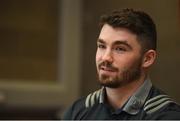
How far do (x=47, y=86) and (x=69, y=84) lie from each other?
12 cm

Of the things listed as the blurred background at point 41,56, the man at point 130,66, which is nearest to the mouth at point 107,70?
the man at point 130,66

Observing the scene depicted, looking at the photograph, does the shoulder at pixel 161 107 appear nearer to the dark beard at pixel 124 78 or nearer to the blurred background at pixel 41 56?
the dark beard at pixel 124 78

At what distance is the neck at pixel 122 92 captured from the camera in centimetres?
109

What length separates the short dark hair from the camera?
41.3 inches

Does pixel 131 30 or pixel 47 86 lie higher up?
pixel 131 30

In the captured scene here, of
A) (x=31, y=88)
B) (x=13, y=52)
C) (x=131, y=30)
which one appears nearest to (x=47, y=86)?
(x=31, y=88)

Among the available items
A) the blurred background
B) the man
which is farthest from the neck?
the blurred background

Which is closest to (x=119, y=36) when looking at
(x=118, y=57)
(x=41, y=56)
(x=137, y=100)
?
(x=118, y=57)

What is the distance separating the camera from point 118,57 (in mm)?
1076

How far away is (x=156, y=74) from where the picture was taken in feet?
3.92

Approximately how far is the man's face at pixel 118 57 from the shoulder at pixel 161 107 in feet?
0.23

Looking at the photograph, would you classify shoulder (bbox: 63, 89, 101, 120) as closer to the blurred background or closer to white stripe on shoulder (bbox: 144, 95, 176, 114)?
white stripe on shoulder (bbox: 144, 95, 176, 114)

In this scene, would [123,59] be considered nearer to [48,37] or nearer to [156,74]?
[156,74]

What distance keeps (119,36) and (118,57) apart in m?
0.05
